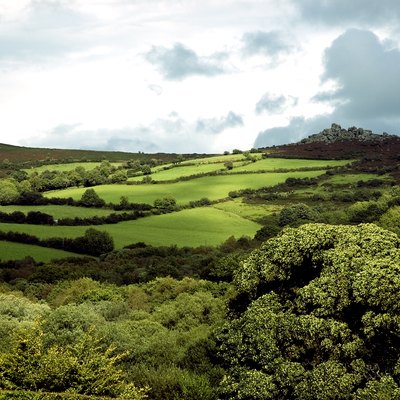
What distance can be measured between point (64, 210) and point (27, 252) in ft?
107

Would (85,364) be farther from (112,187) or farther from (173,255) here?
(112,187)

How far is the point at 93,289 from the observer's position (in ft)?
191

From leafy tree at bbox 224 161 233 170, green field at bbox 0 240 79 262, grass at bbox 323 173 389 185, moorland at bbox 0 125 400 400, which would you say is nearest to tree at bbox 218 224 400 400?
moorland at bbox 0 125 400 400

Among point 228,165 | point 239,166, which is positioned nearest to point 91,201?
point 228,165

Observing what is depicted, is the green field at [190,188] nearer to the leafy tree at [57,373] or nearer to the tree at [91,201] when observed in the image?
the tree at [91,201]

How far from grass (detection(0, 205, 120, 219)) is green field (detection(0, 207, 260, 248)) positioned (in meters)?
8.96

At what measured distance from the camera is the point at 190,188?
478 ft

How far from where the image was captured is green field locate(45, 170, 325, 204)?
135500 millimetres

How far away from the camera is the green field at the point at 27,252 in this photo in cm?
8679

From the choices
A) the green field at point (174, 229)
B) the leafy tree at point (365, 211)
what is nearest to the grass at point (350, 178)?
the leafy tree at point (365, 211)

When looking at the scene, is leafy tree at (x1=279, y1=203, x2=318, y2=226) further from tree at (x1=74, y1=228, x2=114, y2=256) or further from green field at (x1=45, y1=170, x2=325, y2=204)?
tree at (x1=74, y1=228, x2=114, y2=256)

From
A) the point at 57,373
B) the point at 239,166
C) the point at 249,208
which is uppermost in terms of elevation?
the point at 239,166

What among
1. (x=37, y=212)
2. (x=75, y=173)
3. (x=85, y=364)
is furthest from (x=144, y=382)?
(x=75, y=173)

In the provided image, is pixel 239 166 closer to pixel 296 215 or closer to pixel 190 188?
pixel 190 188
